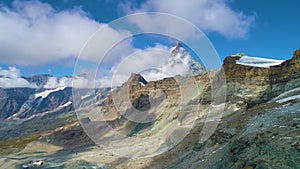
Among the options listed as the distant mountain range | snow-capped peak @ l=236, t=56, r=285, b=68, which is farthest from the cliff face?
snow-capped peak @ l=236, t=56, r=285, b=68

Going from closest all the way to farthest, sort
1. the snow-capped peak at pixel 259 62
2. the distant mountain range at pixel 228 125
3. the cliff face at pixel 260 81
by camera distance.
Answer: the distant mountain range at pixel 228 125 < the cliff face at pixel 260 81 < the snow-capped peak at pixel 259 62

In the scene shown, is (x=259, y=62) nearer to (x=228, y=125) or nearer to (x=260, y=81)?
(x=260, y=81)

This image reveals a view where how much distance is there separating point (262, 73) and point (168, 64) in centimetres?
3581

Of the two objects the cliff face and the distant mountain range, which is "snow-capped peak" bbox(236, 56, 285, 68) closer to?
the distant mountain range

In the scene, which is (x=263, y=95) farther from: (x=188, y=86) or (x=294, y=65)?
(x=188, y=86)

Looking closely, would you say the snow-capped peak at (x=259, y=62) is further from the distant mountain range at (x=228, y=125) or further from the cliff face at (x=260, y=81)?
the cliff face at (x=260, y=81)

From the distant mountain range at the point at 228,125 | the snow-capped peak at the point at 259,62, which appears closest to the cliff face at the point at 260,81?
the distant mountain range at the point at 228,125

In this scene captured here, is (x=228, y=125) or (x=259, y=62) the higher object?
(x=259, y=62)

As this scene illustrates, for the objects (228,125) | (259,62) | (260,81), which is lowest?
(228,125)

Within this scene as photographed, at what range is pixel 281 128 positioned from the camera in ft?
84.4

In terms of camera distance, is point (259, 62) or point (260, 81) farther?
point (259, 62)

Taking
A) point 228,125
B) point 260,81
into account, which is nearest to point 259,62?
point 260,81

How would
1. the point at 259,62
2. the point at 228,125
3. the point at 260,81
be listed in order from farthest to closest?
the point at 259,62
the point at 260,81
the point at 228,125

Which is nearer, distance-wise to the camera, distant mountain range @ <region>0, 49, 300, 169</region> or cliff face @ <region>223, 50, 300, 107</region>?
distant mountain range @ <region>0, 49, 300, 169</region>
